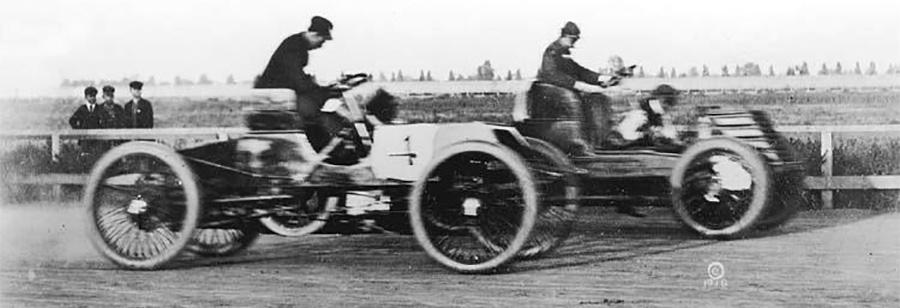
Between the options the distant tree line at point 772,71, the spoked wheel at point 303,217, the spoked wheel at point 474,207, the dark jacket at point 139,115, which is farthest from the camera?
the dark jacket at point 139,115

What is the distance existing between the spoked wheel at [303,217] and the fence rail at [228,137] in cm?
31

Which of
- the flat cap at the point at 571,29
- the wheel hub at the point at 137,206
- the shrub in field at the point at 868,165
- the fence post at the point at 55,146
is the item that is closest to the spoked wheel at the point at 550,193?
the flat cap at the point at 571,29

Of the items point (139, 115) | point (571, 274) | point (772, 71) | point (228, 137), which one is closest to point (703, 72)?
point (772, 71)

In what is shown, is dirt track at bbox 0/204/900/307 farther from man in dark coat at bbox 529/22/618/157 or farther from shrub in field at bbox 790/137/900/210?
man in dark coat at bbox 529/22/618/157

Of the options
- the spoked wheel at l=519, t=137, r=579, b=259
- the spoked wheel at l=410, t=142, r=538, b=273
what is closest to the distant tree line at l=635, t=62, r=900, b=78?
the spoked wheel at l=519, t=137, r=579, b=259

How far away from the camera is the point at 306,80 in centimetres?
321

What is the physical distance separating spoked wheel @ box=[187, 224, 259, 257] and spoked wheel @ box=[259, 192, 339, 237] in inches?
3.7

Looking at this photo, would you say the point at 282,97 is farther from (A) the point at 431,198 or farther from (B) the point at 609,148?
(B) the point at 609,148

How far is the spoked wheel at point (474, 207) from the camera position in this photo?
3006 mm

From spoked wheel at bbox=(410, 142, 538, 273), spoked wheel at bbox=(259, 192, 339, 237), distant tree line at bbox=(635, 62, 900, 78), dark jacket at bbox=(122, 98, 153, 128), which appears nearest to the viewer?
spoked wheel at bbox=(410, 142, 538, 273)

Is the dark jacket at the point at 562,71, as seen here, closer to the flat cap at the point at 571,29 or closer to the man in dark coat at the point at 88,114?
the flat cap at the point at 571,29

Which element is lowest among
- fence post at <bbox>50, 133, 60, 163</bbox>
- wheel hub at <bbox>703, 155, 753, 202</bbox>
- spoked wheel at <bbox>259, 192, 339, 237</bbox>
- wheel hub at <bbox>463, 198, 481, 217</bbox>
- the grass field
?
spoked wheel at <bbox>259, 192, 339, 237</bbox>

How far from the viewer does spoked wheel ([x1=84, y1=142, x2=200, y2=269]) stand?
127 inches

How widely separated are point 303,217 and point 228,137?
37cm
